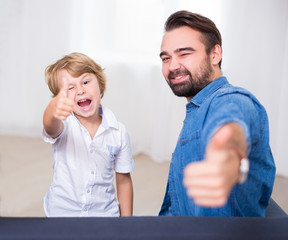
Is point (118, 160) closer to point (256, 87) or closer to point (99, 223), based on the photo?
point (99, 223)

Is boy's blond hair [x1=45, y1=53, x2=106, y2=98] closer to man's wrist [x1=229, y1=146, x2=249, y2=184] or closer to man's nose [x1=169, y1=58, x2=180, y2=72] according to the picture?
man's nose [x1=169, y1=58, x2=180, y2=72]

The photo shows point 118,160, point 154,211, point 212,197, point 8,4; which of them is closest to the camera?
point 212,197

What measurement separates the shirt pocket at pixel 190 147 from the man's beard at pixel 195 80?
198 mm

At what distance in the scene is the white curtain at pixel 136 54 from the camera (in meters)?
2.30

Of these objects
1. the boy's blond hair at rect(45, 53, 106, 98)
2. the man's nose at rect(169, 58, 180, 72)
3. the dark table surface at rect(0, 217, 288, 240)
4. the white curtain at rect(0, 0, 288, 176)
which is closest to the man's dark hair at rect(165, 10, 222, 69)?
the man's nose at rect(169, 58, 180, 72)

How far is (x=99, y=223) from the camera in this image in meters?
0.55

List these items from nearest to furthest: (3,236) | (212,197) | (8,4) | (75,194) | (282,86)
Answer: (212,197), (3,236), (75,194), (282,86), (8,4)

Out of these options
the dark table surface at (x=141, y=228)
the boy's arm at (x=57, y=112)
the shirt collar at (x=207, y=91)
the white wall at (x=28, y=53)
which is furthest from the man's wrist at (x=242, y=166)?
the white wall at (x=28, y=53)

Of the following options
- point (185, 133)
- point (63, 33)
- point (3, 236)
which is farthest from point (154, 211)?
point (63, 33)

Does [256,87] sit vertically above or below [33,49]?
below

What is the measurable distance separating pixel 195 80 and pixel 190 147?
0.26 m

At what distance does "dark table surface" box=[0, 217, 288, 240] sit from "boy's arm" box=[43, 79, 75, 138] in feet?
0.86

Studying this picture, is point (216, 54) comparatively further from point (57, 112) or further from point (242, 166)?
point (242, 166)

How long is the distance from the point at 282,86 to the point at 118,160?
1.63 meters
